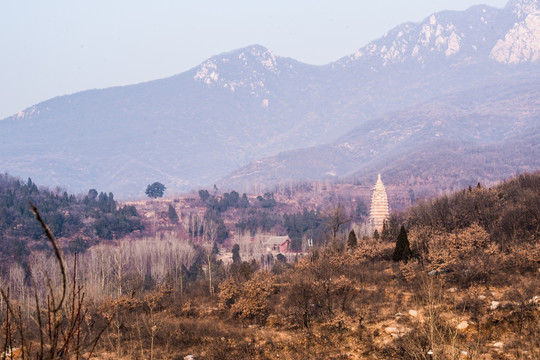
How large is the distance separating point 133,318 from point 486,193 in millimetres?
25097

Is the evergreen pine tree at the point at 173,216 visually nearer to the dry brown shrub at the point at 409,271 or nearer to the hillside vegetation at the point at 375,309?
the hillside vegetation at the point at 375,309

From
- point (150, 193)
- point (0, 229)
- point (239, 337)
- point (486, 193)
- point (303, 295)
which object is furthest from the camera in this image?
point (150, 193)

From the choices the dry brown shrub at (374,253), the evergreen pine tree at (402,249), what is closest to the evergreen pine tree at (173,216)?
the dry brown shrub at (374,253)

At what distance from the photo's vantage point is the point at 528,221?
30266mm

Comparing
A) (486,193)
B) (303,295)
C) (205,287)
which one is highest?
(486,193)

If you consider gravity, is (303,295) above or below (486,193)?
below

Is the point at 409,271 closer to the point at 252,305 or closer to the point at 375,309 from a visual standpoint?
the point at 375,309

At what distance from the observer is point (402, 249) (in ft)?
103

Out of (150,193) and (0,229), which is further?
(150,193)

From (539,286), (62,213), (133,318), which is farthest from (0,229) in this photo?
(539,286)

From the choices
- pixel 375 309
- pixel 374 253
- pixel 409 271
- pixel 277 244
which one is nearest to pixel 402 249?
pixel 374 253

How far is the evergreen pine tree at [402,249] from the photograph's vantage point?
30609mm

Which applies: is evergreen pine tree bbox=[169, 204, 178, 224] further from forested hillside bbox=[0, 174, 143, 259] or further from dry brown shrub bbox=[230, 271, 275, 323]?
dry brown shrub bbox=[230, 271, 275, 323]

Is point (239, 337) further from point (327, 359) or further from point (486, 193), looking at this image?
point (486, 193)
